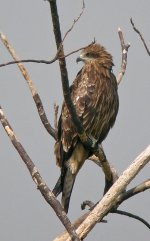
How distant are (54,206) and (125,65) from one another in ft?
8.22

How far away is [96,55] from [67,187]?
1.40 meters

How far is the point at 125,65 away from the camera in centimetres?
710

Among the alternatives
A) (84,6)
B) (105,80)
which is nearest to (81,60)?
(105,80)

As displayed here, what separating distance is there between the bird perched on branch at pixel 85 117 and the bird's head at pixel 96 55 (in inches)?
4.0

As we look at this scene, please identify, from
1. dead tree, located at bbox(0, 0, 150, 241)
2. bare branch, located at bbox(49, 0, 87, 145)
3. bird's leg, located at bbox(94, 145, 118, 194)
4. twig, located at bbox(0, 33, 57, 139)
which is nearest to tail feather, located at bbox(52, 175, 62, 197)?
dead tree, located at bbox(0, 0, 150, 241)

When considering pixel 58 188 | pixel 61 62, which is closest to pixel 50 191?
pixel 61 62

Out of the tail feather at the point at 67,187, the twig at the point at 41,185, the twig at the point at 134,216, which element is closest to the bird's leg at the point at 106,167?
the twig at the point at 134,216

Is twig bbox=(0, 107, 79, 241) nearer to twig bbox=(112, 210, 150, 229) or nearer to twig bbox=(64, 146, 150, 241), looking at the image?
twig bbox=(64, 146, 150, 241)

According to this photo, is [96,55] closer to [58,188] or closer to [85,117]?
[85,117]

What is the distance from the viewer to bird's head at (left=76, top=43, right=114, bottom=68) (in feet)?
22.9

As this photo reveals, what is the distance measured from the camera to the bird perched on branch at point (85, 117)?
21.1 ft

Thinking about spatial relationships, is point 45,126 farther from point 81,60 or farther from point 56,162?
point 81,60

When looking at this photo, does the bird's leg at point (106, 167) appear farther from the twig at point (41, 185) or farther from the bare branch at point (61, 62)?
the twig at point (41, 185)

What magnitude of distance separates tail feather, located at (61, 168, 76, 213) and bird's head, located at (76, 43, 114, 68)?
1131 millimetres
